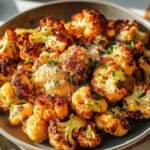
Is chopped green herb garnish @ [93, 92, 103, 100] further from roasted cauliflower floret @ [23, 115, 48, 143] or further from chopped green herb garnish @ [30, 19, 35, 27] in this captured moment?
chopped green herb garnish @ [30, 19, 35, 27]

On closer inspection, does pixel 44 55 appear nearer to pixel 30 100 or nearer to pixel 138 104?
pixel 30 100

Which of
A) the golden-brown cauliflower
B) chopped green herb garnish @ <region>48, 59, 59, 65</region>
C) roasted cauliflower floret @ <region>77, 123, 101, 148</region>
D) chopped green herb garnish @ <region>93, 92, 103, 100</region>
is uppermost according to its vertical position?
chopped green herb garnish @ <region>48, 59, 59, 65</region>

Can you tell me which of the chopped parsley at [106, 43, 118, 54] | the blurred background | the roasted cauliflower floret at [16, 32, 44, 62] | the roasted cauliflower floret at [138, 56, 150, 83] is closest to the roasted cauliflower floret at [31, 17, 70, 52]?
the roasted cauliflower floret at [16, 32, 44, 62]

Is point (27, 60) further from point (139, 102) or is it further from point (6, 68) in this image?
point (139, 102)

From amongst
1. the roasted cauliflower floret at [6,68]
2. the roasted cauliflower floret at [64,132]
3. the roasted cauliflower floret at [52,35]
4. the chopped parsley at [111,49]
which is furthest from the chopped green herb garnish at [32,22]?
the roasted cauliflower floret at [64,132]

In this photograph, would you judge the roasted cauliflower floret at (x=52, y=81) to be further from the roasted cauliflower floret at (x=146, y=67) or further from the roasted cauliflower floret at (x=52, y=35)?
the roasted cauliflower floret at (x=146, y=67)

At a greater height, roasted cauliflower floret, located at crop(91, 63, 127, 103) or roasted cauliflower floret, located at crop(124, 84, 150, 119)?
roasted cauliflower floret, located at crop(91, 63, 127, 103)

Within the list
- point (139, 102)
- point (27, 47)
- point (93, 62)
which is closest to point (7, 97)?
point (27, 47)
